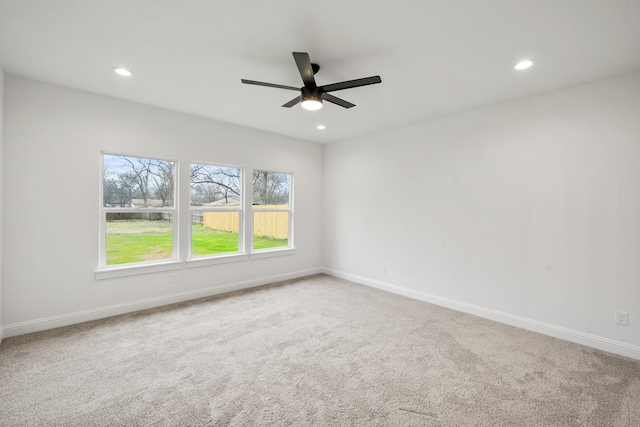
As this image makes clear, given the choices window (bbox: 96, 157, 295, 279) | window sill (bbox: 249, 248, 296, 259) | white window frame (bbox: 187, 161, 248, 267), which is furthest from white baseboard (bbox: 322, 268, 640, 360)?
white window frame (bbox: 187, 161, 248, 267)

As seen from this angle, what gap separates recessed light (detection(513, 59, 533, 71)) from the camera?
2479 millimetres

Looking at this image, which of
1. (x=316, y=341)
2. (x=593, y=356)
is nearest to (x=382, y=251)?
(x=316, y=341)

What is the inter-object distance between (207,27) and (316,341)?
288cm

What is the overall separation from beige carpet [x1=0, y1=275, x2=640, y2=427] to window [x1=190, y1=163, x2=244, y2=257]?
1.24m

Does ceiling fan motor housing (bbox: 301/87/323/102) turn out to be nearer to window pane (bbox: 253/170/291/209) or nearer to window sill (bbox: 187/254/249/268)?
window pane (bbox: 253/170/291/209)

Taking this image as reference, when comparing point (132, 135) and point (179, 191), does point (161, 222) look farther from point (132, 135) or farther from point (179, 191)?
point (132, 135)

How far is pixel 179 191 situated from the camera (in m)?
4.04

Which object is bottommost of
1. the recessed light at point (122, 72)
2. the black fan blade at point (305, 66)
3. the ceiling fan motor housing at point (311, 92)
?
the ceiling fan motor housing at point (311, 92)

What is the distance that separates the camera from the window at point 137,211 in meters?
3.54

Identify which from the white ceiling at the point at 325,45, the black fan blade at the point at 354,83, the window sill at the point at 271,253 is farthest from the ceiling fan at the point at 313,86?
the window sill at the point at 271,253

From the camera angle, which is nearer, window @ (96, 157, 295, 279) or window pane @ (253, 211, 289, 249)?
window @ (96, 157, 295, 279)

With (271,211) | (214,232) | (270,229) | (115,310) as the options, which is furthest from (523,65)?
(115,310)

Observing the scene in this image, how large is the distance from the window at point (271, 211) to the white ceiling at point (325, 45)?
1847 millimetres

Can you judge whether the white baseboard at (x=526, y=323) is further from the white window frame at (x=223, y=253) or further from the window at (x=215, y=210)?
the window at (x=215, y=210)
